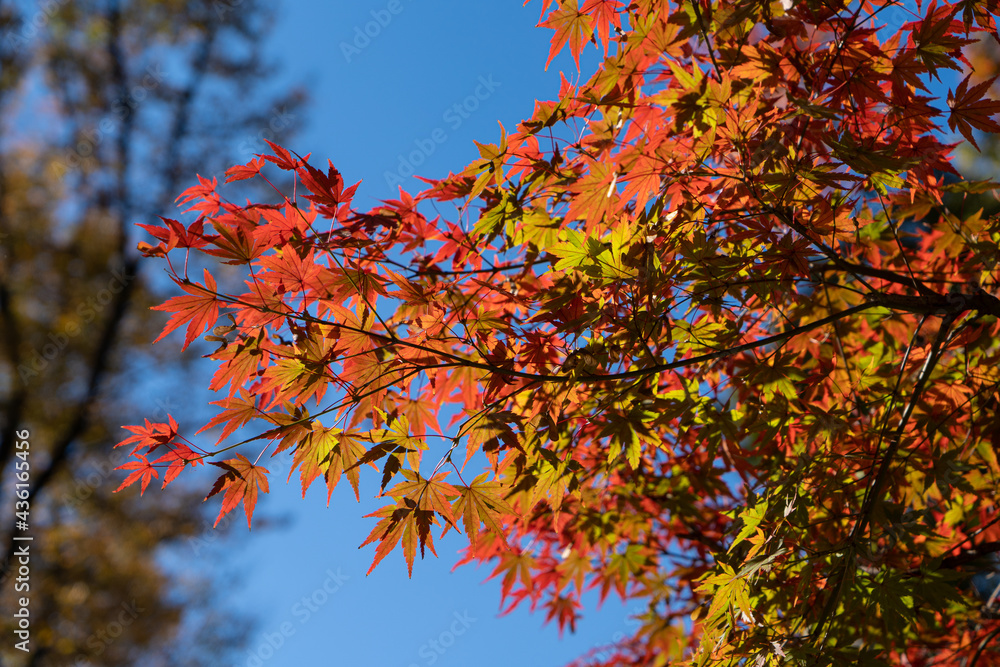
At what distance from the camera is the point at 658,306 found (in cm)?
147

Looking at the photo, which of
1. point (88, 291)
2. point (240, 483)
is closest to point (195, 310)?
point (240, 483)

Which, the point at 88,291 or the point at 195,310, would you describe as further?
the point at 88,291

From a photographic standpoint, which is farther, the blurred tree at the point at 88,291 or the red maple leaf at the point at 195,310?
the blurred tree at the point at 88,291

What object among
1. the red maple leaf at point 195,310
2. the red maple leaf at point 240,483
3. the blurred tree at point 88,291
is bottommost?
the red maple leaf at point 240,483

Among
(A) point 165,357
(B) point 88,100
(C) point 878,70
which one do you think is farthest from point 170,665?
(C) point 878,70

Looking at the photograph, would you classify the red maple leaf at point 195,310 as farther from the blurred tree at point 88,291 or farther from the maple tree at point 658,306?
the blurred tree at point 88,291

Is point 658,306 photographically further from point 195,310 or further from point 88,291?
point 88,291

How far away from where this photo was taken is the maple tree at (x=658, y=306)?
4.76 feet

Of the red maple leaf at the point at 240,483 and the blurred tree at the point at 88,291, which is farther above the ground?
the blurred tree at the point at 88,291

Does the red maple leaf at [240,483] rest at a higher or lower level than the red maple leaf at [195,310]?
lower

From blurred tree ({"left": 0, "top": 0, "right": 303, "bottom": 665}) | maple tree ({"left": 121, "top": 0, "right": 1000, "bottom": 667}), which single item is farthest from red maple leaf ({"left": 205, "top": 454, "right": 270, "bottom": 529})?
blurred tree ({"left": 0, "top": 0, "right": 303, "bottom": 665})

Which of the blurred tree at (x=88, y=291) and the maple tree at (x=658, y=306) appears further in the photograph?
the blurred tree at (x=88, y=291)

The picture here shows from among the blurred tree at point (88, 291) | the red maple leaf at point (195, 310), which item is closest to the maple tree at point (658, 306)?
the red maple leaf at point (195, 310)

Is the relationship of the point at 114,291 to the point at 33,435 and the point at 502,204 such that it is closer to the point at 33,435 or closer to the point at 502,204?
the point at 33,435
